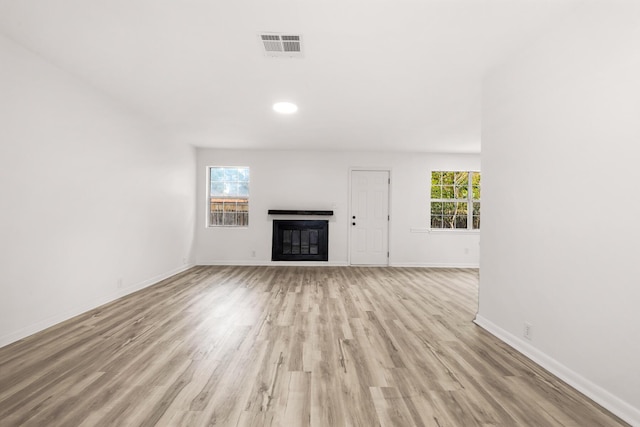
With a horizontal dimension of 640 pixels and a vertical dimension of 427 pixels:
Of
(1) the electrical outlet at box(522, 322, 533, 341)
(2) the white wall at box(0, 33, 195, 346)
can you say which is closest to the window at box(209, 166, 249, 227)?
(2) the white wall at box(0, 33, 195, 346)

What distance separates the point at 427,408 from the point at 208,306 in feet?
8.76

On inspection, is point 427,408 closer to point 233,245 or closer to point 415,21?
point 415,21

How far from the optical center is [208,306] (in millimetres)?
3533

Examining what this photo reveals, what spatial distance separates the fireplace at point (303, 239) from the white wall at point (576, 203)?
161 inches

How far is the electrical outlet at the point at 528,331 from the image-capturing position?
231 cm

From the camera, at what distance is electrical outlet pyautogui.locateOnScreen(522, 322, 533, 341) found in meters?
2.31

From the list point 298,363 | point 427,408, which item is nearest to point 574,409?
point 427,408

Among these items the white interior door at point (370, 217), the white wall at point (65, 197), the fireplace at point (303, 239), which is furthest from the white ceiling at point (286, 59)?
the fireplace at point (303, 239)

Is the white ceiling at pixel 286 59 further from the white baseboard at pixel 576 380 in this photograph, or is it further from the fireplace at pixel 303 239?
the fireplace at pixel 303 239

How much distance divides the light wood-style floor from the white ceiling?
247cm

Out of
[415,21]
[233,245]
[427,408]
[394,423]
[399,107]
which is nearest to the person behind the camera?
[394,423]

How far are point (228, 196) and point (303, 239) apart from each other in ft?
6.31

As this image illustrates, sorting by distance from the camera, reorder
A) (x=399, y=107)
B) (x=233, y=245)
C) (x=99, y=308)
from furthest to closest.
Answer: (x=233, y=245) → (x=399, y=107) → (x=99, y=308)

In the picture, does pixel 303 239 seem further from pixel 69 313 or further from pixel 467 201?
pixel 69 313
